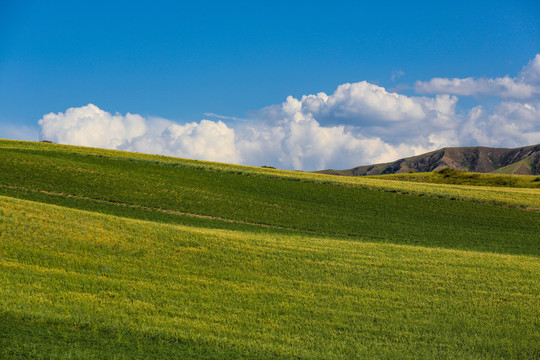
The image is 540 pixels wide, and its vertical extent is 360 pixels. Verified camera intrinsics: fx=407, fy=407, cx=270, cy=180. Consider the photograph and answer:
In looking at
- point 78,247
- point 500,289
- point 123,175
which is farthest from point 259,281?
point 123,175

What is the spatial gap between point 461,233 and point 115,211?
2931 centimetres

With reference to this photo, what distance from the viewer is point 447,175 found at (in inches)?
3834

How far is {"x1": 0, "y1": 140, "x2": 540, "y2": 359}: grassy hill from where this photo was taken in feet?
41.6

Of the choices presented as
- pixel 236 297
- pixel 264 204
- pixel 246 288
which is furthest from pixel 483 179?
pixel 236 297

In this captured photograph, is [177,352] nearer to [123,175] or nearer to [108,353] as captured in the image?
[108,353]

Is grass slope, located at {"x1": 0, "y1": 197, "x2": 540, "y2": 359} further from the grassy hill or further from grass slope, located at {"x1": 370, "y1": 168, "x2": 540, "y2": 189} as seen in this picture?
grass slope, located at {"x1": 370, "y1": 168, "x2": 540, "y2": 189}

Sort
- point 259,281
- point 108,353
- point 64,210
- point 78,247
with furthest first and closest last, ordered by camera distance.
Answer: point 64,210
point 78,247
point 259,281
point 108,353

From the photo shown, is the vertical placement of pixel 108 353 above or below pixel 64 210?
below

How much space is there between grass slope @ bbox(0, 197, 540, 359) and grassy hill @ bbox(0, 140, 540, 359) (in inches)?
2.6

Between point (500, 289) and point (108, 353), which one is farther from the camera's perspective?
point (500, 289)

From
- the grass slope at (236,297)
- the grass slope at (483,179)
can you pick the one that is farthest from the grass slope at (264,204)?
the grass slope at (483,179)

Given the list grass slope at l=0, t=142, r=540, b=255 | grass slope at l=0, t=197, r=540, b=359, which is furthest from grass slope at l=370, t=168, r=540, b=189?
grass slope at l=0, t=197, r=540, b=359

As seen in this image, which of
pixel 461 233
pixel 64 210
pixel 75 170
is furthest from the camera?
pixel 75 170

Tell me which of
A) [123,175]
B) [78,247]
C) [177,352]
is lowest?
[177,352]
